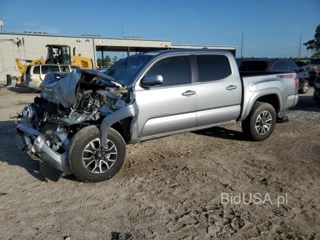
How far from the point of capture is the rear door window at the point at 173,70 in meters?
4.38

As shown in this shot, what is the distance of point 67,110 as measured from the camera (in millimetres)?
3914

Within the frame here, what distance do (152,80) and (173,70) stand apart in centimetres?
70

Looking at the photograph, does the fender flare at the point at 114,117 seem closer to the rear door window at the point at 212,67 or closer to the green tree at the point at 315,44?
the rear door window at the point at 212,67

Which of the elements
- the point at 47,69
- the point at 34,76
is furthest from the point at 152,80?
the point at 47,69

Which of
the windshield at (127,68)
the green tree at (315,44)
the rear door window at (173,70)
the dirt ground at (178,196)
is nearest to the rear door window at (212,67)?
the rear door window at (173,70)

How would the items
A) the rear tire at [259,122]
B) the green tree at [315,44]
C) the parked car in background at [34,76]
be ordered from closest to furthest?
the rear tire at [259,122] → the parked car in background at [34,76] → the green tree at [315,44]

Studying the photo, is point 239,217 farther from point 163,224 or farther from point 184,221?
point 163,224

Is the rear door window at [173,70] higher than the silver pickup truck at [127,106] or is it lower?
higher

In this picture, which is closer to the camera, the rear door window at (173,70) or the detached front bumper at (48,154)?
the detached front bumper at (48,154)

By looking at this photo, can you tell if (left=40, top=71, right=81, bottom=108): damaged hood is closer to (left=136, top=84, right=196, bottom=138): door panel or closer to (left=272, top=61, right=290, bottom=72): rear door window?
(left=136, top=84, right=196, bottom=138): door panel

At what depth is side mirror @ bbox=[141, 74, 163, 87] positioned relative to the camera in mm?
3953

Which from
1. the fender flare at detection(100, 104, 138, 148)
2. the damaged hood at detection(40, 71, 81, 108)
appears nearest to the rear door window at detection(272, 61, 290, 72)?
the fender flare at detection(100, 104, 138, 148)

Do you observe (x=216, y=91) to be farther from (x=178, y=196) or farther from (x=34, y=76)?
(x=34, y=76)

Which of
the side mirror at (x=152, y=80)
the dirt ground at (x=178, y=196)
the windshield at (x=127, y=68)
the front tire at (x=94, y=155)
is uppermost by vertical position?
the windshield at (x=127, y=68)
